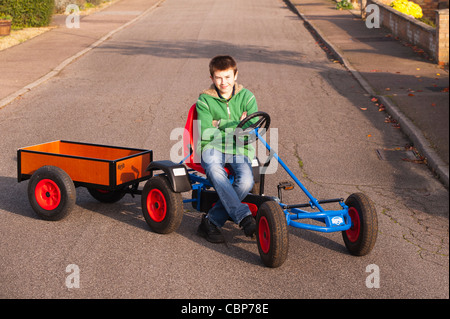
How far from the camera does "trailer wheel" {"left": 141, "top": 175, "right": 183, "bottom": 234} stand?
5.85m

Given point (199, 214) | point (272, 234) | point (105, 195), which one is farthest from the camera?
point (105, 195)

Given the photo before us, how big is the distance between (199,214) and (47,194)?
147cm

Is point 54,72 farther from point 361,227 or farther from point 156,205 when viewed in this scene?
point 361,227

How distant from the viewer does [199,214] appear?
6.71m

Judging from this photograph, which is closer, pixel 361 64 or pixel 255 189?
pixel 255 189

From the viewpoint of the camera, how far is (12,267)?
530 cm

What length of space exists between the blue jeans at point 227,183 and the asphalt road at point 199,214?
29cm

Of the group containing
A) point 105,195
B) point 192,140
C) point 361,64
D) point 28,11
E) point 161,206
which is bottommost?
point 105,195

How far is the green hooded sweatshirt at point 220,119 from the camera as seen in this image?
19.4ft

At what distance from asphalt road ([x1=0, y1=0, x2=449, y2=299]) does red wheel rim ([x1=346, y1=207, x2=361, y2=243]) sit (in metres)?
0.17

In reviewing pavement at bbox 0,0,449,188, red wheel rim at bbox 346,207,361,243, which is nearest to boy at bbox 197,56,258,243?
red wheel rim at bbox 346,207,361,243

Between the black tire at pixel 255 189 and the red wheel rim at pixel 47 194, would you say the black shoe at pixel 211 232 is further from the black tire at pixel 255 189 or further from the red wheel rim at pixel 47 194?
the red wheel rim at pixel 47 194

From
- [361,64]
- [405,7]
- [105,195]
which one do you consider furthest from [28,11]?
[105,195]
